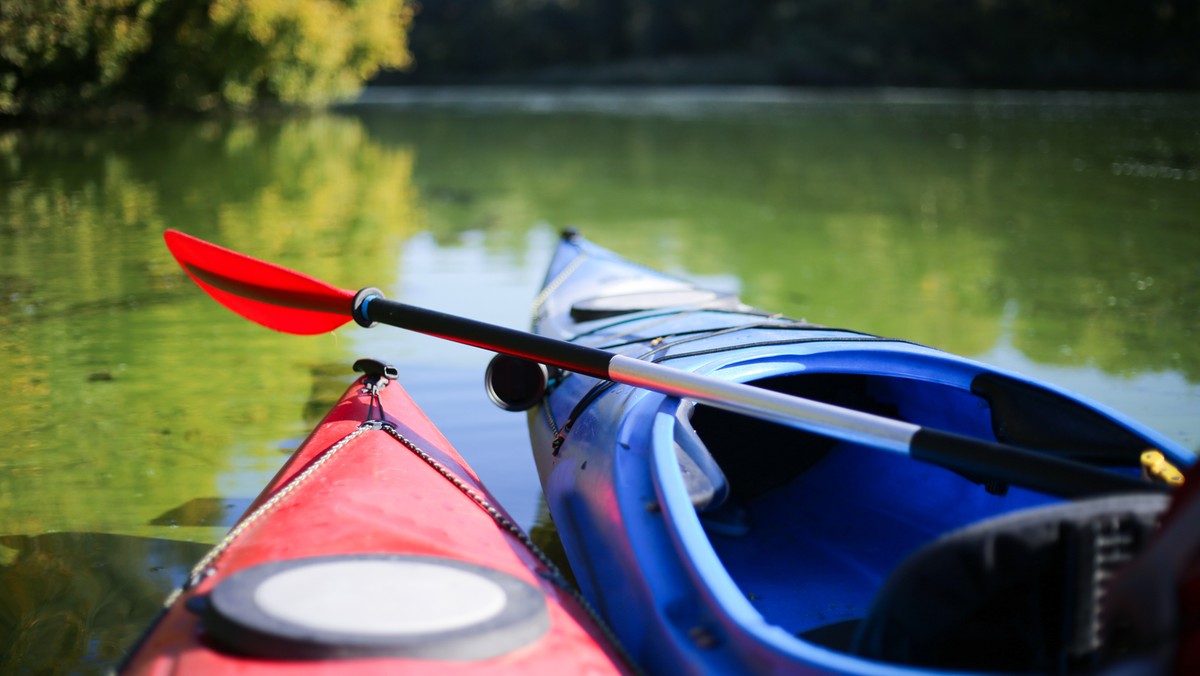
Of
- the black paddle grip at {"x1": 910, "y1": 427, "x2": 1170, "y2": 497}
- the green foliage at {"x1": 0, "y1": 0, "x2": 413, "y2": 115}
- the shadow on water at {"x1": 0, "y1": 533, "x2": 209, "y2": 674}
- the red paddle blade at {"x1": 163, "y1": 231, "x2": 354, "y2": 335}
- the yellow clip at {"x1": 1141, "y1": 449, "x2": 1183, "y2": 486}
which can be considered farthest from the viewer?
the green foliage at {"x1": 0, "y1": 0, "x2": 413, "y2": 115}

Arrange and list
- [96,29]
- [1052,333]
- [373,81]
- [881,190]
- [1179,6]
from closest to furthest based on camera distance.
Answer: [1052,333]
[881,190]
[96,29]
[1179,6]
[373,81]

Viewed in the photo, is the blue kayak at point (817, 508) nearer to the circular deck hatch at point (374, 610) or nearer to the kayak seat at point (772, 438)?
the kayak seat at point (772, 438)

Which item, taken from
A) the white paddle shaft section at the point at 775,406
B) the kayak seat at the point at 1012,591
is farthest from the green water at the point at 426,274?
the kayak seat at the point at 1012,591

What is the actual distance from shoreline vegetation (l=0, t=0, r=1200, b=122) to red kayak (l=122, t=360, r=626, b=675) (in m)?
13.4

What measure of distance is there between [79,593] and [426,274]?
3660 mm

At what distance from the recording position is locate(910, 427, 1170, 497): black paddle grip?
5.49ft

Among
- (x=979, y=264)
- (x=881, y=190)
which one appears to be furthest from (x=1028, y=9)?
(x=979, y=264)

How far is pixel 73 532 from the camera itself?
2791 millimetres

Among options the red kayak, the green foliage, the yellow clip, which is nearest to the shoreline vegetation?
the green foliage

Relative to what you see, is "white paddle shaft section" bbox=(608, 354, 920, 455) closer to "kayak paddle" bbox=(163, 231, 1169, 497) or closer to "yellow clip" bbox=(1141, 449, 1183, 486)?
"kayak paddle" bbox=(163, 231, 1169, 497)

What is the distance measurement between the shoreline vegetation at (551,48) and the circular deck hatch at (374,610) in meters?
13.8

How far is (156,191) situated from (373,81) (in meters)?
35.8

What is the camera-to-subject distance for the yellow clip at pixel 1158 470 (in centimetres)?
183

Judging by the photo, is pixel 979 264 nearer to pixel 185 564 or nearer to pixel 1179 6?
pixel 185 564
